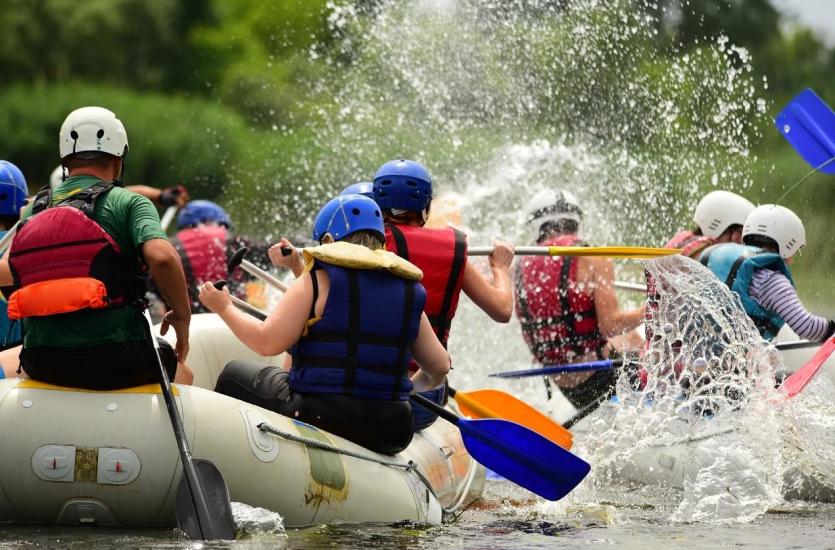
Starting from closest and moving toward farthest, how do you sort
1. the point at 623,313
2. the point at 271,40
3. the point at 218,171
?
the point at 623,313
the point at 218,171
the point at 271,40

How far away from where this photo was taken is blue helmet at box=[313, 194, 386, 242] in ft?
18.8

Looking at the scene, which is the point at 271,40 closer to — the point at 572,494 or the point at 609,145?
the point at 609,145

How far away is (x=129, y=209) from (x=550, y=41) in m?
11.1

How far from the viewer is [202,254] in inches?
412

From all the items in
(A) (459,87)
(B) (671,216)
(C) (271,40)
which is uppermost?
(C) (271,40)

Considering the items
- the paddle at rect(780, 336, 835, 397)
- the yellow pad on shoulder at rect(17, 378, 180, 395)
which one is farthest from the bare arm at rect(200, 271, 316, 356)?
the paddle at rect(780, 336, 835, 397)

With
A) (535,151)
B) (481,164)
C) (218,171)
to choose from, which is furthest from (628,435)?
(218,171)

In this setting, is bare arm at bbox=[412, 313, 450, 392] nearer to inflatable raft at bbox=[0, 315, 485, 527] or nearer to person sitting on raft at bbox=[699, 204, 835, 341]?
inflatable raft at bbox=[0, 315, 485, 527]

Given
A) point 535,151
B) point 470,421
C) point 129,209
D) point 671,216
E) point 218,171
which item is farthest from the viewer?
point 218,171

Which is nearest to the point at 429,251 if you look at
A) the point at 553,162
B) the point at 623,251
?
the point at 623,251

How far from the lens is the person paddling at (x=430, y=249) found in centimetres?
629

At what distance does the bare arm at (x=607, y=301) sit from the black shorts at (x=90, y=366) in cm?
382

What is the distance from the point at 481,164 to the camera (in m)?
13.9

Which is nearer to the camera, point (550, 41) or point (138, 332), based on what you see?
point (138, 332)
